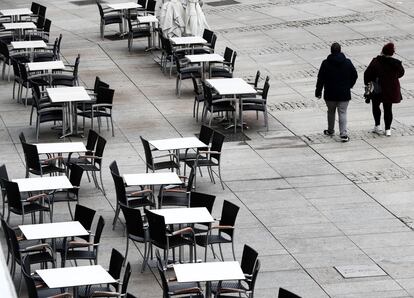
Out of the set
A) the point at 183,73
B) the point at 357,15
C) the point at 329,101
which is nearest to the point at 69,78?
the point at 183,73

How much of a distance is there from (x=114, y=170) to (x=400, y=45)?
14.3m

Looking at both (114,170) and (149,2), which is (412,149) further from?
(149,2)

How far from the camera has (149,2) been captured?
108ft

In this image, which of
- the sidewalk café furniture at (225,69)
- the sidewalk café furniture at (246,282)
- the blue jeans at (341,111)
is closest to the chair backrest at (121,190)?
the sidewalk café furniture at (246,282)

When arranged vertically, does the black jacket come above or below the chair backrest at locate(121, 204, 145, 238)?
above

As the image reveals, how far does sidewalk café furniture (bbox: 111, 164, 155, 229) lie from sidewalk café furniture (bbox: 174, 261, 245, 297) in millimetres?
3432

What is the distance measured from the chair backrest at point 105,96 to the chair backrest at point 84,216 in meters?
6.95

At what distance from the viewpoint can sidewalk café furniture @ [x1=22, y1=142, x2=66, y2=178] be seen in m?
18.4

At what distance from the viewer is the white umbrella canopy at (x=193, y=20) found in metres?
28.6

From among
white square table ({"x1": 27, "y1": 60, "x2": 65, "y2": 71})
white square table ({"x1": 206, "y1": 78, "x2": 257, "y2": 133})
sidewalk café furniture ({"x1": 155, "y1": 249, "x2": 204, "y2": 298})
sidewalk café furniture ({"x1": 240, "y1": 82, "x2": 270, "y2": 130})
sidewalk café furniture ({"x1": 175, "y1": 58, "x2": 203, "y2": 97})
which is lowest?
sidewalk café furniture ({"x1": 175, "y1": 58, "x2": 203, "y2": 97})

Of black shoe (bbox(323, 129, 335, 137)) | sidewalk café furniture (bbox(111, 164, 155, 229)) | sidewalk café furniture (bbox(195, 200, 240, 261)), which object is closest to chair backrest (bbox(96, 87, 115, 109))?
black shoe (bbox(323, 129, 335, 137))

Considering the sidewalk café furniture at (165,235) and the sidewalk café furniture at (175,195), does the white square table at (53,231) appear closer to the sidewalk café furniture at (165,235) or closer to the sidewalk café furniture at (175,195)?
the sidewalk café furniture at (165,235)

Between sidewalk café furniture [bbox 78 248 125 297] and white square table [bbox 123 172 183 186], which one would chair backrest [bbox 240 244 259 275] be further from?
white square table [bbox 123 172 183 186]

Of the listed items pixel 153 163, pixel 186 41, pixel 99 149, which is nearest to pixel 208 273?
pixel 153 163
